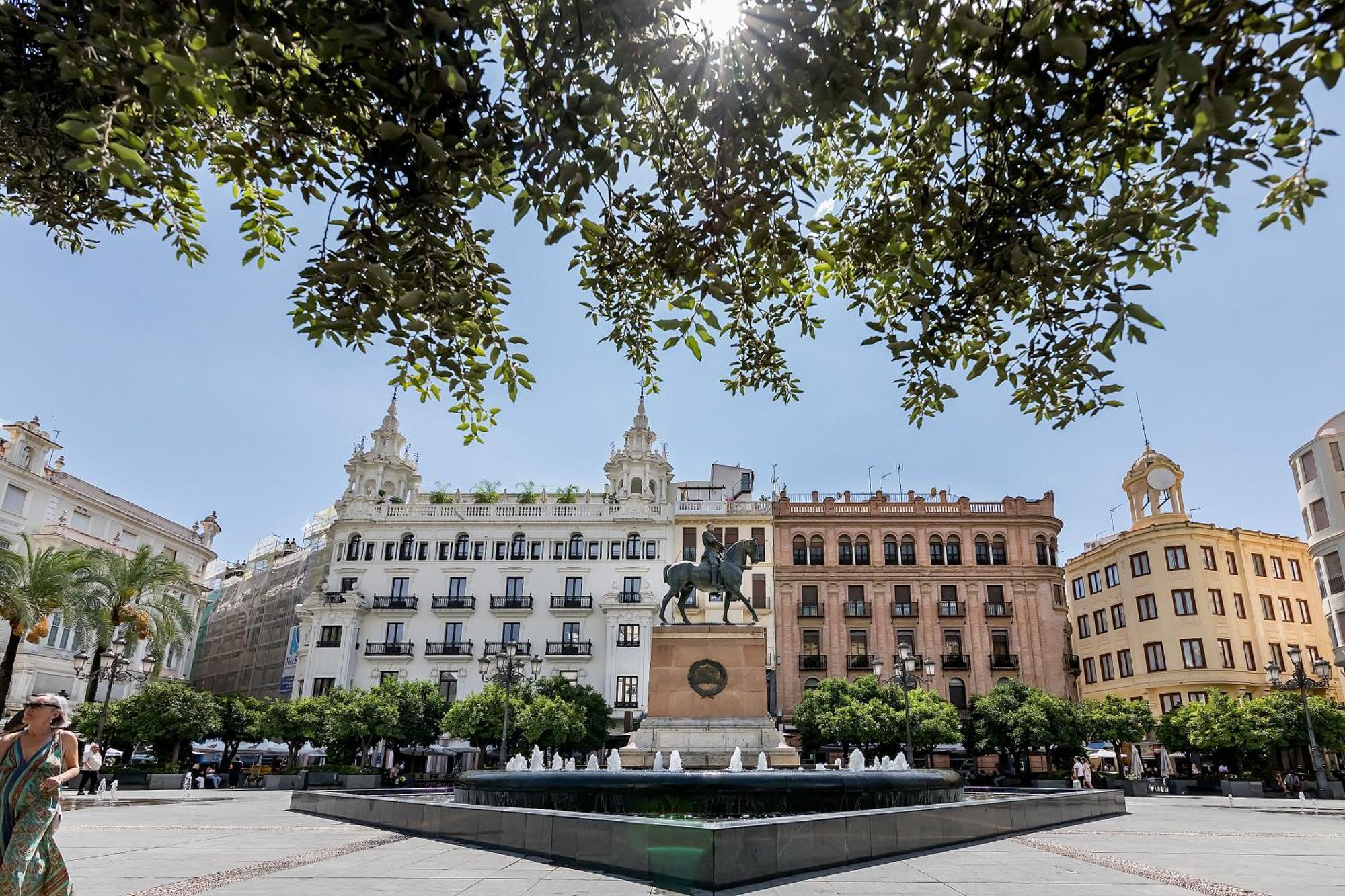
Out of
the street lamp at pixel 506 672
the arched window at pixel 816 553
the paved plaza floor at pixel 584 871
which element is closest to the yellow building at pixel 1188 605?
the arched window at pixel 816 553

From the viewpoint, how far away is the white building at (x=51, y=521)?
42.4 metres

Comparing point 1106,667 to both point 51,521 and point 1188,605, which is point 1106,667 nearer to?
point 1188,605

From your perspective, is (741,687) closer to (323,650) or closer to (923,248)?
(923,248)

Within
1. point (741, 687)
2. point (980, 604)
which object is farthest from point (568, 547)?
point (741, 687)

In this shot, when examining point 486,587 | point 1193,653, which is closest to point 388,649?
point 486,587

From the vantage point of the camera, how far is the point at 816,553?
5234cm

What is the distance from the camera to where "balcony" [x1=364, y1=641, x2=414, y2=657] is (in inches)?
1934

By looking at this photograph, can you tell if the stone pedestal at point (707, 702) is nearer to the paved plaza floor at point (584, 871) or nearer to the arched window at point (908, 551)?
the paved plaza floor at point (584, 871)

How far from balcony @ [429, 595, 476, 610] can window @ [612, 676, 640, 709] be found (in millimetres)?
10553

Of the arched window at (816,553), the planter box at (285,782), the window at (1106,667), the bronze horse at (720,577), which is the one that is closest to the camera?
the bronze horse at (720,577)

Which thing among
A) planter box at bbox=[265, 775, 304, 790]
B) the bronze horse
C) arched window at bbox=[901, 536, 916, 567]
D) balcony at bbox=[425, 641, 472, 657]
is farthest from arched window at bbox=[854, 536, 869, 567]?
the bronze horse

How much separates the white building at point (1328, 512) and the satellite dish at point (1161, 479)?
375 inches

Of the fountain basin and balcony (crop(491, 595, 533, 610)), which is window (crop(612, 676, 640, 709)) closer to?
balcony (crop(491, 595, 533, 610))

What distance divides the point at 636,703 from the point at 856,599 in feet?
50.1
